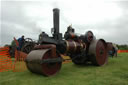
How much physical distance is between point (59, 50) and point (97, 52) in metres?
2.32

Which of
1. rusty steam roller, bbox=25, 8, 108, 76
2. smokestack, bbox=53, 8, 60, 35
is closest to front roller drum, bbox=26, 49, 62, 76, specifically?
rusty steam roller, bbox=25, 8, 108, 76

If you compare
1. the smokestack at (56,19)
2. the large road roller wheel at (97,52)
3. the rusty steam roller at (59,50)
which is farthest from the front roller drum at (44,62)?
the large road roller wheel at (97,52)

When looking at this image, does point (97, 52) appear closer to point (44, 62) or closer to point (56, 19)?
point (56, 19)

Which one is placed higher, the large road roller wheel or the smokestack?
the smokestack

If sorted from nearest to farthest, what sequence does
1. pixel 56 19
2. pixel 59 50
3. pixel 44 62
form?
pixel 44 62, pixel 56 19, pixel 59 50

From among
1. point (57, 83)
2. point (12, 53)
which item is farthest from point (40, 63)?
point (12, 53)

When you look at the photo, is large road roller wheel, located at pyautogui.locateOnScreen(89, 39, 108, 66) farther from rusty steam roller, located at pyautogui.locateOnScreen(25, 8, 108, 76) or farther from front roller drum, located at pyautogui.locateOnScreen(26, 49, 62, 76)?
front roller drum, located at pyautogui.locateOnScreen(26, 49, 62, 76)

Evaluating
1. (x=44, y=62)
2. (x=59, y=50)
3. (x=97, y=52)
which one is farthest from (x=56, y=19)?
(x=97, y=52)

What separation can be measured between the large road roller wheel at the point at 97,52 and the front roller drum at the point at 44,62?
2547mm

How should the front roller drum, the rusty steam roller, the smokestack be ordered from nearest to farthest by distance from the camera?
the front roller drum < the rusty steam roller < the smokestack

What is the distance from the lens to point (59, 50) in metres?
6.89

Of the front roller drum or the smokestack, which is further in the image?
the smokestack

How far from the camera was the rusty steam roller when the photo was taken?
18.4 ft

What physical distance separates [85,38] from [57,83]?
411 centimetres
